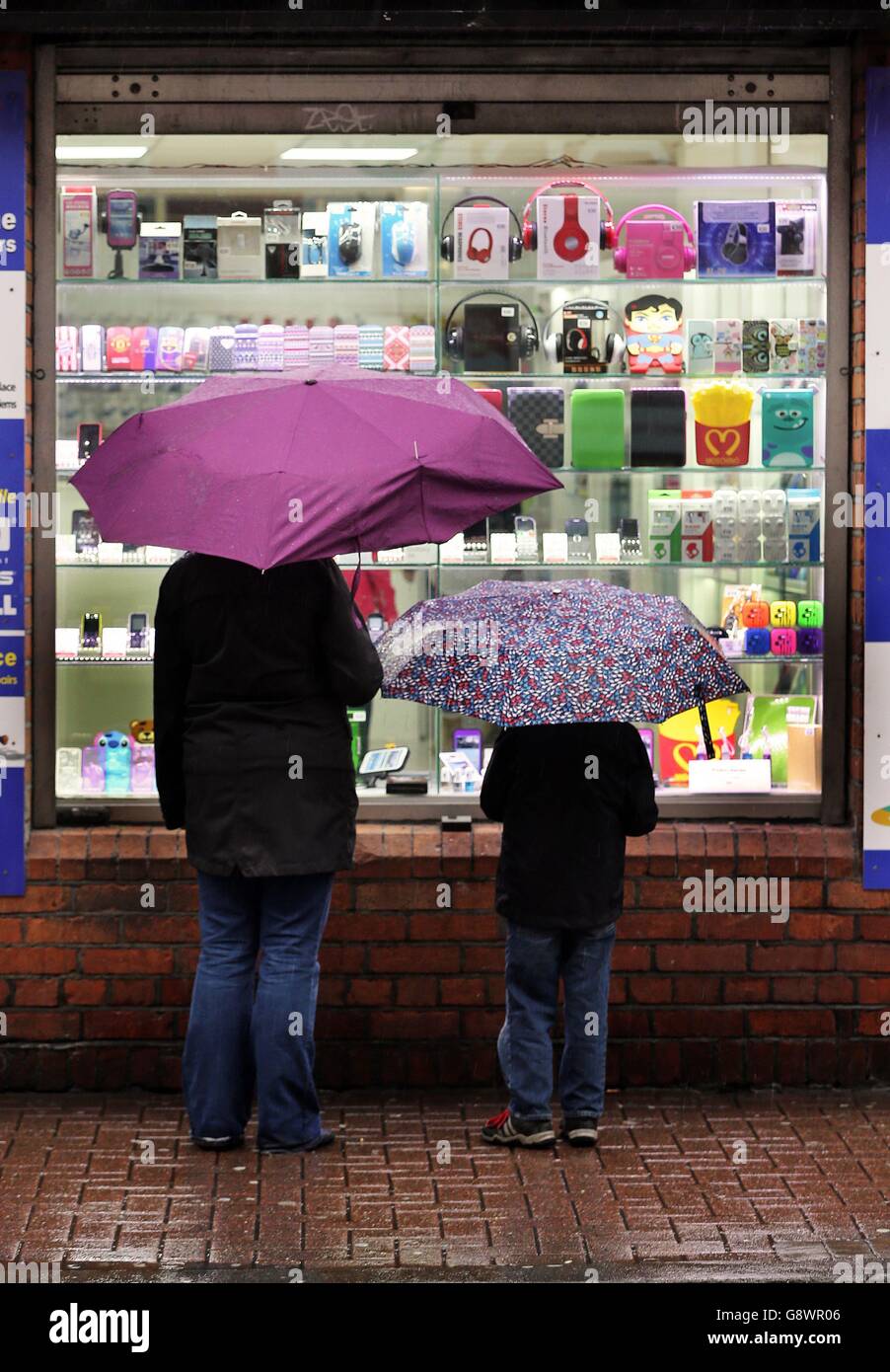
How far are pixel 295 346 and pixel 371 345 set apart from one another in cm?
29

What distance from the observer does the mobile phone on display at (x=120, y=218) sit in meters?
7.46

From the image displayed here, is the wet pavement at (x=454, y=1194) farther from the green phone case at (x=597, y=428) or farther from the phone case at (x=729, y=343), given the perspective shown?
the phone case at (x=729, y=343)

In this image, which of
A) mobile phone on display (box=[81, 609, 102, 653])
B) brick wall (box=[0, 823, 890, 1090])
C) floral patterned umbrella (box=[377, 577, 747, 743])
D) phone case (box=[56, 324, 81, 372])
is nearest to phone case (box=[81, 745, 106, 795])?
brick wall (box=[0, 823, 890, 1090])

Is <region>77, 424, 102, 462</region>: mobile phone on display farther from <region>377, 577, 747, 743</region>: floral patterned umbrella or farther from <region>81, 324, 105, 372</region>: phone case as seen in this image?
<region>377, 577, 747, 743</region>: floral patterned umbrella

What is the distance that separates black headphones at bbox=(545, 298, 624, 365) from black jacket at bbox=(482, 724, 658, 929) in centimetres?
188

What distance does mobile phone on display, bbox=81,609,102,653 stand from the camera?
7.43m

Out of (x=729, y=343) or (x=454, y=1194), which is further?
(x=729, y=343)

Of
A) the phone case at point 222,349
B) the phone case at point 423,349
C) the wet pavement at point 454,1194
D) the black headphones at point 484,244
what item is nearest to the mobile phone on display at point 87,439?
the phone case at point 222,349

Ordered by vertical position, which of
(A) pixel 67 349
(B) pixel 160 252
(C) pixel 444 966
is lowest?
(C) pixel 444 966

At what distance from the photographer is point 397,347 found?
7578 millimetres

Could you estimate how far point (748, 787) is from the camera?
7.46 metres

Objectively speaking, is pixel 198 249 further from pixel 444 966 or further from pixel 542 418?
pixel 444 966

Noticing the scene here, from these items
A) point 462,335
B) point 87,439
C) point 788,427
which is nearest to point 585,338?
point 462,335

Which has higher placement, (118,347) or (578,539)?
(118,347)
